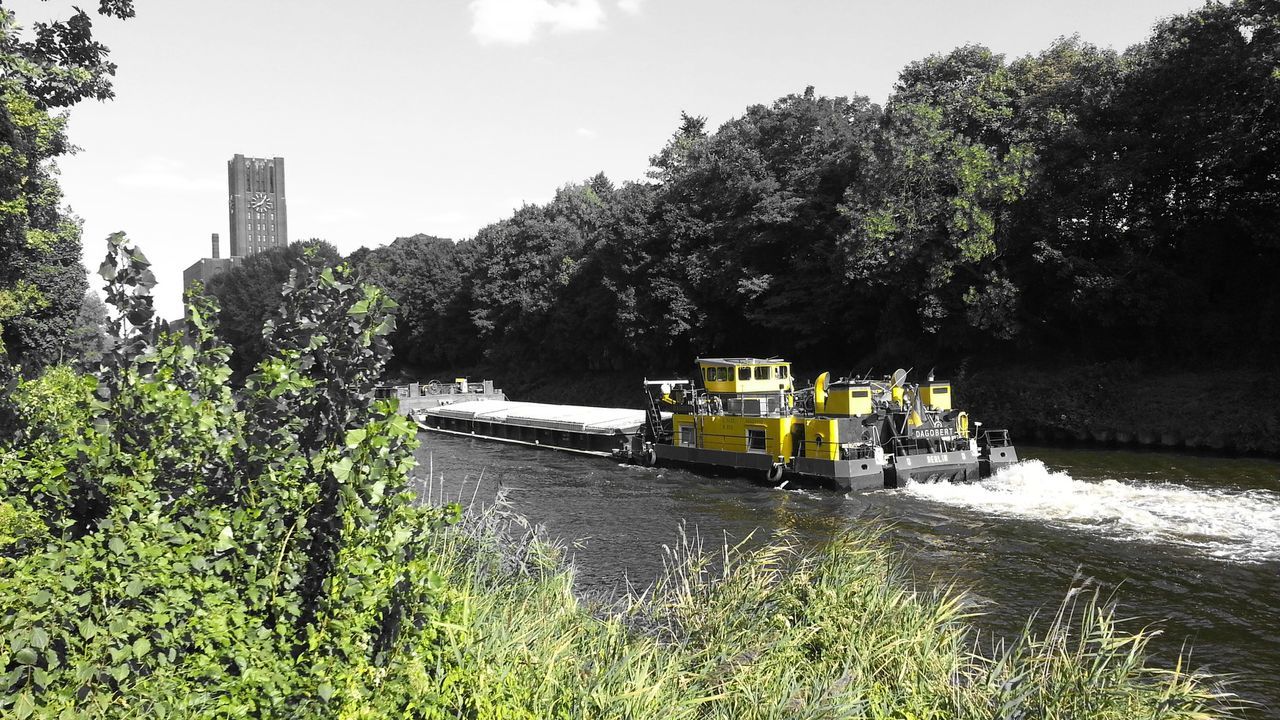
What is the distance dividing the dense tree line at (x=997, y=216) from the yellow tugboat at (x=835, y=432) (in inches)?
434

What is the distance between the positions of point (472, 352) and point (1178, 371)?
6408 centimetres

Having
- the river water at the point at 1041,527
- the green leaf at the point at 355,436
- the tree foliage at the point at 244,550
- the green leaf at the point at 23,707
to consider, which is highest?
the green leaf at the point at 355,436

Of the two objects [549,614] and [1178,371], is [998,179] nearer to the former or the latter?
[1178,371]

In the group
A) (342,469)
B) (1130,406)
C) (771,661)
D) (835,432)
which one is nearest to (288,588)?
(342,469)

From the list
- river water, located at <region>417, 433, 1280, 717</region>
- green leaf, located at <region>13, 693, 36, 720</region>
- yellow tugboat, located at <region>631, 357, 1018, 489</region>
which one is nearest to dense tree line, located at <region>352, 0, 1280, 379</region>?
river water, located at <region>417, 433, 1280, 717</region>

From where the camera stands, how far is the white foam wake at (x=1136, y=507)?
1888 cm

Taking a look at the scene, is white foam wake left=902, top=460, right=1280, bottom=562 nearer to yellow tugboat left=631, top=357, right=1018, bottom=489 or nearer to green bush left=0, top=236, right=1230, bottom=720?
yellow tugboat left=631, top=357, right=1018, bottom=489

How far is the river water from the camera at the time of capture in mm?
13922

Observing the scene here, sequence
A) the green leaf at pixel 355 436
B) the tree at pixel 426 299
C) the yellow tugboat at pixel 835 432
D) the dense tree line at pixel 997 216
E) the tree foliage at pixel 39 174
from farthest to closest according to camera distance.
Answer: the tree at pixel 426 299 < the dense tree line at pixel 997 216 < the yellow tugboat at pixel 835 432 < the tree foliage at pixel 39 174 < the green leaf at pixel 355 436

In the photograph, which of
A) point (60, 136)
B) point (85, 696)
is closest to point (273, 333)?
point (85, 696)

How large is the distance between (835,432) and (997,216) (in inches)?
682

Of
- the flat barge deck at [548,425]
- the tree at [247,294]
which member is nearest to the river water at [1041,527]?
the flat barge deck at [548,425]

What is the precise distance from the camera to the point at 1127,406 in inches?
1385

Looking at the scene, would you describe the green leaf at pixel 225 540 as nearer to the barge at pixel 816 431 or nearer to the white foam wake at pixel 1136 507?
the white foam wake at pixel 1136 507
